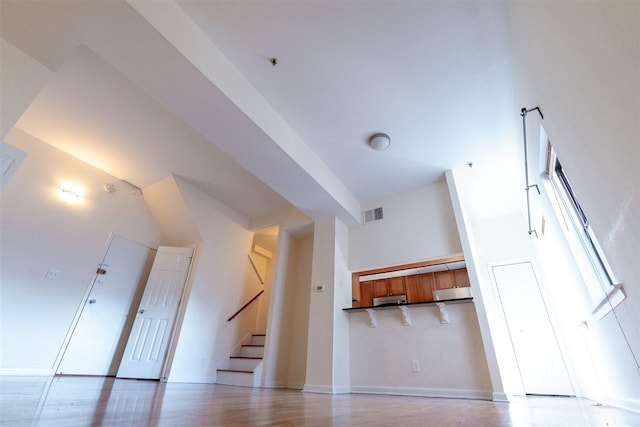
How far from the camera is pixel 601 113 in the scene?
1176 mm

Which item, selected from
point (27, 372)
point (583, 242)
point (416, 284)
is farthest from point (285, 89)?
point (416, 284)

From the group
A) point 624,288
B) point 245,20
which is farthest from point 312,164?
point 624,288

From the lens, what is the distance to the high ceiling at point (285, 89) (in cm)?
211

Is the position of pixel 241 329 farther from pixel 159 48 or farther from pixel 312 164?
pixel 159 48

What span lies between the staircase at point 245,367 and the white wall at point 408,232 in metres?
2.00

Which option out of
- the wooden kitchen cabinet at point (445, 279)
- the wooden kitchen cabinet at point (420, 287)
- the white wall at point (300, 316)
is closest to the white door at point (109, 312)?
the white wall at point (300, 316)

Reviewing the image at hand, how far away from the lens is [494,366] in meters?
2.77

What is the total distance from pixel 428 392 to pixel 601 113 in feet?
10.0

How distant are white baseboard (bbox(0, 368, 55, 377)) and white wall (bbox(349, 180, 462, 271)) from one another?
Answer: 161 inches

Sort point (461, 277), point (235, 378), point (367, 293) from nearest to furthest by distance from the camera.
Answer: point (235, 378) < point (461, 277) < point (367, 293)

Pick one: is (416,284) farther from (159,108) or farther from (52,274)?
(52,274)

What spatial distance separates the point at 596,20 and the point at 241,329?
17.7 feet

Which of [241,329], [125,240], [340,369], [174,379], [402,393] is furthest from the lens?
[241,329]

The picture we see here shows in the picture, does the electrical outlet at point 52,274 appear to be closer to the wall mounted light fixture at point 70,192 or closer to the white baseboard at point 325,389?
the wall mounted light fixture at point 70,192
